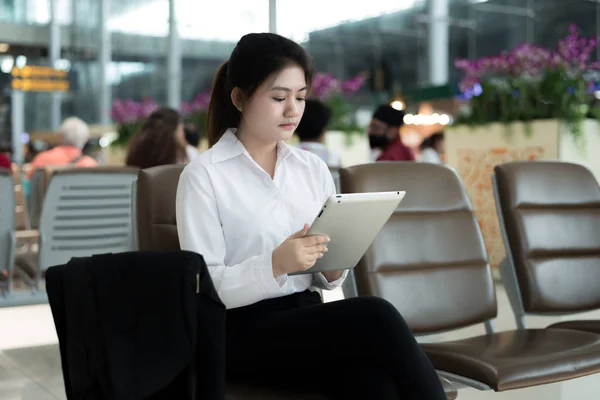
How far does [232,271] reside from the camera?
181 cm

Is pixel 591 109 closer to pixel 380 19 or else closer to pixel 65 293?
pixel 65 293

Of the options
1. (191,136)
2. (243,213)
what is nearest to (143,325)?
(243,213)

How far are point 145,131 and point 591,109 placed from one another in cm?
289

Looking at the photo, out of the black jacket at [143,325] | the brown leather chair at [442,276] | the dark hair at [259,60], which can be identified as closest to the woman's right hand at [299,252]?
the black jacket at [143,325]

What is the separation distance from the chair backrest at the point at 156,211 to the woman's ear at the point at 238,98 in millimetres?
280

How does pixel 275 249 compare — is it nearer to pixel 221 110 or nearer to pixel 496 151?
pixel 221 110

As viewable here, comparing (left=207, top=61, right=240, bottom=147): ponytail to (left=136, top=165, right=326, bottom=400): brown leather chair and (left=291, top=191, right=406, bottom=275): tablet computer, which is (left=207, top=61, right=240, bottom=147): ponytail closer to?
(left=136, top=165, right=326, bottom=400): brown leather chair

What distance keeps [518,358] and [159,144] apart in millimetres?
2745

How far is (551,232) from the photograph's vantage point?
2.72 m

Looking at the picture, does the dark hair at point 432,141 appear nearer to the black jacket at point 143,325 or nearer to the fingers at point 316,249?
the fingers at point 316,249

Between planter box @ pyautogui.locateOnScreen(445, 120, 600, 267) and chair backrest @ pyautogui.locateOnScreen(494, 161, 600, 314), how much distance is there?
2603 millimetres

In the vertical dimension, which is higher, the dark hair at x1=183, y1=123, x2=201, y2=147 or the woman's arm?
the dark hair at x1=183, y1=123, x2=201, y2=147

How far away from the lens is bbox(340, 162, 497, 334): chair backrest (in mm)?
2334

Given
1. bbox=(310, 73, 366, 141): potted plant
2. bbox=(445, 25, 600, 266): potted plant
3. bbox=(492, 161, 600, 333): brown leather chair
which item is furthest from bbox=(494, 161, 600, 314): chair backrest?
bbox=(310, 73, 366, 141): potted plant
